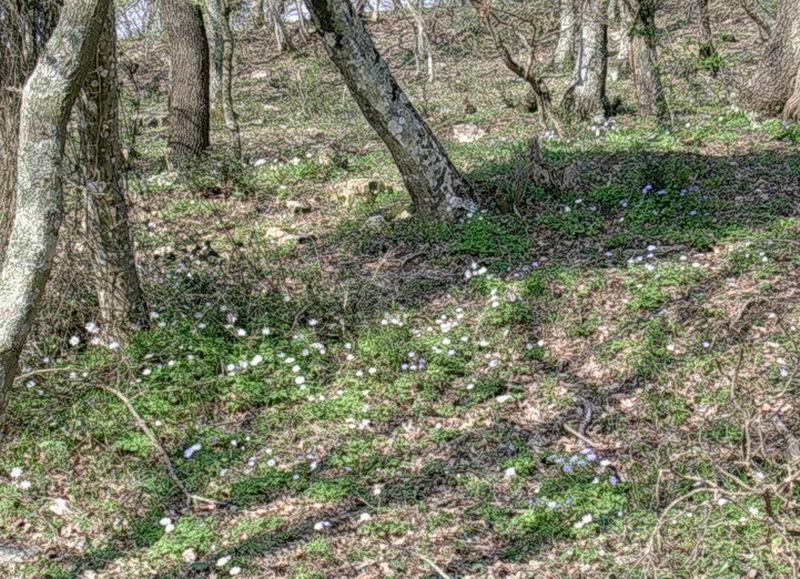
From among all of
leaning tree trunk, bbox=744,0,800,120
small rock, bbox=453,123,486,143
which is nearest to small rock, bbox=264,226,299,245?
small rock, bbox=453,123,486,143

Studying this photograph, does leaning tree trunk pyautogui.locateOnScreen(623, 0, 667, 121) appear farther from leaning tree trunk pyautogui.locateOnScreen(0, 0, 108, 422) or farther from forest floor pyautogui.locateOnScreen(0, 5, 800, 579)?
leaning tree trunk pyautogui.locateOnScreen(0, 0, 108, 422)

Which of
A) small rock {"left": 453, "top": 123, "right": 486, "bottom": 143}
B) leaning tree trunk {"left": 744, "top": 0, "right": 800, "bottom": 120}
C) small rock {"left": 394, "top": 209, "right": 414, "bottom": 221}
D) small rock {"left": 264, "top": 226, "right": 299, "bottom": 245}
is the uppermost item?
leaning tree trunk {"left": 744, "top": 0, "right": 800, "bottom": 120}

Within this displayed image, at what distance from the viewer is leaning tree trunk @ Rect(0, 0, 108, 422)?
311 centimetres

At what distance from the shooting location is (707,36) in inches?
477

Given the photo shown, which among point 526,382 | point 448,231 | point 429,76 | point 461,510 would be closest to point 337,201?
point 448,231

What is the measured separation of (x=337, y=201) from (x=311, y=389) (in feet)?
10.9

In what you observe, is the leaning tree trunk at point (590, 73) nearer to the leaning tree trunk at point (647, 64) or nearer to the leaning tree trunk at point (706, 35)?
the leaning tree trunk at point (647, 64)

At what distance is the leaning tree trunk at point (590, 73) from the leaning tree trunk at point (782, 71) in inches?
78.5

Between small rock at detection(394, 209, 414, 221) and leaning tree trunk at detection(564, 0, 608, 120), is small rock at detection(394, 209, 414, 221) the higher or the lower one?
the lower one

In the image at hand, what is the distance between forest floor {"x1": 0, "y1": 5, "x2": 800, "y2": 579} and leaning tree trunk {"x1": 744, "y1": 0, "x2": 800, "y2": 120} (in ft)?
3.17

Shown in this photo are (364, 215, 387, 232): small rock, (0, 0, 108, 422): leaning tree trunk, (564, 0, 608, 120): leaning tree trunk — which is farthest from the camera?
(564, 0, 608, 120): leaning tree trunk

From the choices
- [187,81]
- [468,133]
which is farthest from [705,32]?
[187,81]

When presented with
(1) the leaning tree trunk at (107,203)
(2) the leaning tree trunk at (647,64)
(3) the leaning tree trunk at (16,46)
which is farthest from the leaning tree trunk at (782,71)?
(3) the leaning tree trunk at (16,46)

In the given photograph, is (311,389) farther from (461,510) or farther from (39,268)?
(39,268)
